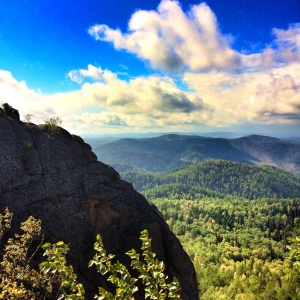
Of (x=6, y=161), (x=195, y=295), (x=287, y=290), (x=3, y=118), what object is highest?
(x=3, y=118)

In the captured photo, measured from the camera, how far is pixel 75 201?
28875mm

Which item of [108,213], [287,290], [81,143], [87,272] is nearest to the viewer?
[87,272]

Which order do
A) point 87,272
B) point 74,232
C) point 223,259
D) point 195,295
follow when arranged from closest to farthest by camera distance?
point 87,272 → point 74,232 → point 195,295 → point 223,259

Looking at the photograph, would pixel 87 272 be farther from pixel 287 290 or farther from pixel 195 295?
pixel 287 290

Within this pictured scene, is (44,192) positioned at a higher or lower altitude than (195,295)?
higher

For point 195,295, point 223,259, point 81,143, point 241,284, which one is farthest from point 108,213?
point 223,259

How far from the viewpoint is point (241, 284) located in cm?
10431

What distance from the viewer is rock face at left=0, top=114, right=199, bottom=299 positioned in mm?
26031

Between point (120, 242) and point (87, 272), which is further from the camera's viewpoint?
point (120, 242)

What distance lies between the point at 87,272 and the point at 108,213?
6646 mm

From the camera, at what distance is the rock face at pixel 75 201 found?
2603cm

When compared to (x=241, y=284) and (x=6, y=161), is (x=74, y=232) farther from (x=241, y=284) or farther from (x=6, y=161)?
(x=241, y=284)

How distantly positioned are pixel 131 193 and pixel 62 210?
8921 millimetres

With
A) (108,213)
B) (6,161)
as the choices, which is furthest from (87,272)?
(6,161)
